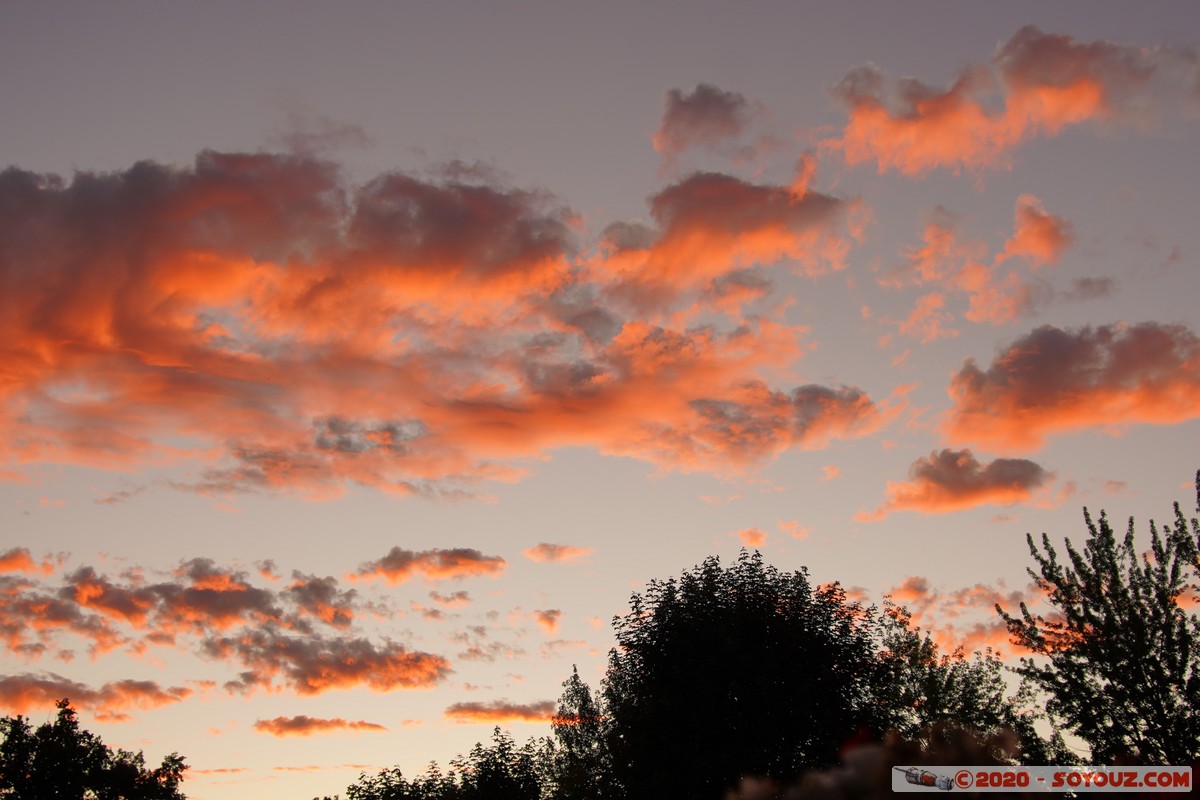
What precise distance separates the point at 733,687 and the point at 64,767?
345 feet

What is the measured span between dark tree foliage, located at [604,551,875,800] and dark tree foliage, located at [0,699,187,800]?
95.4m

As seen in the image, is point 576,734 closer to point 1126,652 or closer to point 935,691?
point 935,691

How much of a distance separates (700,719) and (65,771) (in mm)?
104155

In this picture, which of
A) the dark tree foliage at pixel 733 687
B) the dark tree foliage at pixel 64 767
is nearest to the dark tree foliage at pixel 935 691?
the dark tree foliage at pixel 733 687

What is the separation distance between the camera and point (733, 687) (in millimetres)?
49406

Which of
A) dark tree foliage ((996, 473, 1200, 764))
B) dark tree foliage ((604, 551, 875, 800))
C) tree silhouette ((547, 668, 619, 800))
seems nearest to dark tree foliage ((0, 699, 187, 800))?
tree silhouette ((547, 668, 619, 800))

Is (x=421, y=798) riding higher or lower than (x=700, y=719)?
lower

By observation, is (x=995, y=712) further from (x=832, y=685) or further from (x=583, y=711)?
(x=583, y=711)


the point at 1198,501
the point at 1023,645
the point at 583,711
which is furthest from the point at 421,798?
the point at 1198,501

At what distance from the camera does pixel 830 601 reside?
57.0 m

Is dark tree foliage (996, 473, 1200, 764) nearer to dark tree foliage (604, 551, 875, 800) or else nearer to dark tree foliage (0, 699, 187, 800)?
dark tree foliage (604, 551, 875, 800)

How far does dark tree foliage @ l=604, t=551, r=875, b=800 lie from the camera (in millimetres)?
48438

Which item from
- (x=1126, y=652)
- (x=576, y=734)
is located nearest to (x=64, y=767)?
(x=576, y=734)

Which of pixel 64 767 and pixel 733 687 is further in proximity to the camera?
pixel 64 767
